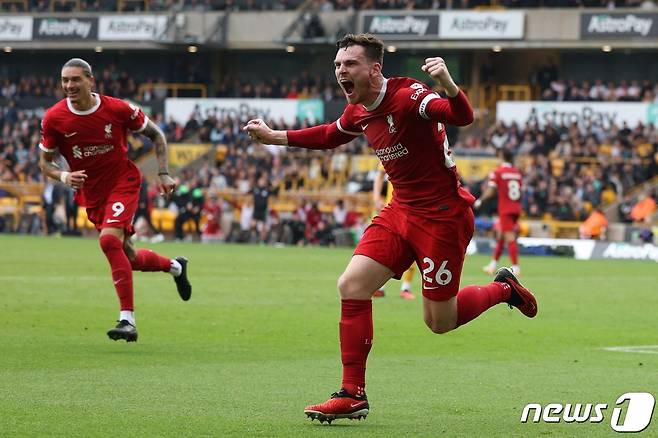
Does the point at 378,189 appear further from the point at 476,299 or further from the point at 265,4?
the point at 265,4

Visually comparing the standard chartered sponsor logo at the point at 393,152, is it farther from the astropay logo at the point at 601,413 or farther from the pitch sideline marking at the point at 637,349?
the pitch sideline marking at the point at 637,349

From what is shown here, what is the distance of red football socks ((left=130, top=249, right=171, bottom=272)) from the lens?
1348 centimetres

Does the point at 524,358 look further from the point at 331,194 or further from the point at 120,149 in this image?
the point at 331,194

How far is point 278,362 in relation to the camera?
1125 cm

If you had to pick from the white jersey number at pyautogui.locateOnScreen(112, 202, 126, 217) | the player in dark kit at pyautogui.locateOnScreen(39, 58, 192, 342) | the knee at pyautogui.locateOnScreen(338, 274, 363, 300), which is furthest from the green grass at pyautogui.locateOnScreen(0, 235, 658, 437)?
the white jersey number at pyautogui.locateOnScreen(112, 202, 126, 217)

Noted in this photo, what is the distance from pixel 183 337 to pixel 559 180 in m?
29.8

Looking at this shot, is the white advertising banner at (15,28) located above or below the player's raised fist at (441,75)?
below

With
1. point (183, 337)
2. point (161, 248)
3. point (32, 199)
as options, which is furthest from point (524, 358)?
point (32, 199)

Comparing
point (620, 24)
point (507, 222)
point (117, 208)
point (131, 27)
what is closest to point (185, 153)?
point (131, 27)

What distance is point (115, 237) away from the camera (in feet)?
41.5

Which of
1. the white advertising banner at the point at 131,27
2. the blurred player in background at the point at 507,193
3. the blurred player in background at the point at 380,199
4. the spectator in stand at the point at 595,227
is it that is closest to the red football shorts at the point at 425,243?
the blurred player in background at the point at 380,199

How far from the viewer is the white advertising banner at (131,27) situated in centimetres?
5797

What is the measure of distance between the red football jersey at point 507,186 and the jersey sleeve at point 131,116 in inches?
517

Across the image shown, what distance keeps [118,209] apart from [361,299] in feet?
16.5
